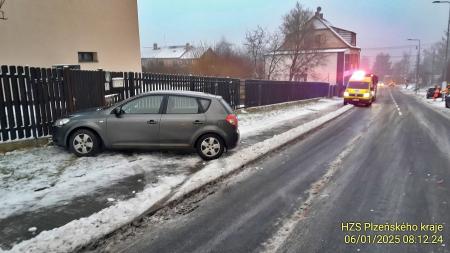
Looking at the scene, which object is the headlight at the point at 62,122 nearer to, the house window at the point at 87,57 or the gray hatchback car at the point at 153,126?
the gray hatchback car at the point at 153,126

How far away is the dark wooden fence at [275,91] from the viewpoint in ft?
64.2

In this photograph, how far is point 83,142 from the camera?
762 centimetres

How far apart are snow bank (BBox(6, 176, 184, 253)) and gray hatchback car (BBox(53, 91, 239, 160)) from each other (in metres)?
2.35

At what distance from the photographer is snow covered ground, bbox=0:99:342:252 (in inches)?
163

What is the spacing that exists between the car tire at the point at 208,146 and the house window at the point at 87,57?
15.7 meters

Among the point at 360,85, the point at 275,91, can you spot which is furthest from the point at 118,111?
the point at 360,85

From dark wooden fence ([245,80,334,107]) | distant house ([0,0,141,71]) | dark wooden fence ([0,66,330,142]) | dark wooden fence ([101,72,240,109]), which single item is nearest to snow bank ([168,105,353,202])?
dark wooden fence ([0,66,330,142])

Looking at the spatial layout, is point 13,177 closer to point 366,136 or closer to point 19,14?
point 366,136

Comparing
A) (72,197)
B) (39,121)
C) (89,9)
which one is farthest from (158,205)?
(89,9)

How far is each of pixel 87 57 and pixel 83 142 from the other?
1520cm

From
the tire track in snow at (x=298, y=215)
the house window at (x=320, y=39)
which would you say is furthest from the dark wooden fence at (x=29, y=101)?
the house window at (x=320, y=39)

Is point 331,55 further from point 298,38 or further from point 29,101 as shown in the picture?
point 29,101

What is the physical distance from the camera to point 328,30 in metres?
54.7

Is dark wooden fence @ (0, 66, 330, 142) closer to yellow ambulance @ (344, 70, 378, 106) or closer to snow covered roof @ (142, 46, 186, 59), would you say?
yellow ambulance @ (344, 70, 378, 106)
